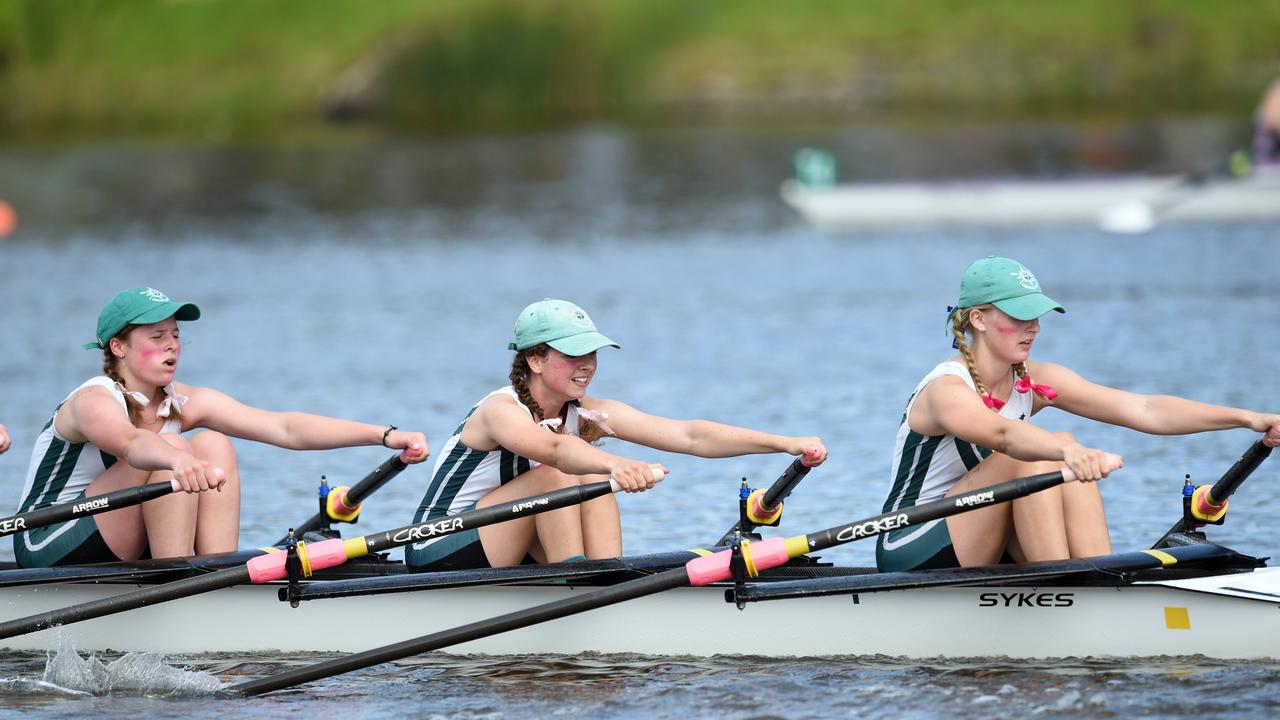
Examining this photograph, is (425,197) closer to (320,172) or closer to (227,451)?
(320,172)

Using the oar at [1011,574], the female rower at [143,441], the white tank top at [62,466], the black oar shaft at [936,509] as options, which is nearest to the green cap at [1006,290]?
the black oar shaft at [936,509]

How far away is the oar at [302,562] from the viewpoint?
6891 millimetres

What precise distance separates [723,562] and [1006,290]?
54.6 inches

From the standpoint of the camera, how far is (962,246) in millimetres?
23000

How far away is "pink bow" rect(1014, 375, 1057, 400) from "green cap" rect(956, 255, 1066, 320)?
28 cm

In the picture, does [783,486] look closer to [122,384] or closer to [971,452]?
[971,452]

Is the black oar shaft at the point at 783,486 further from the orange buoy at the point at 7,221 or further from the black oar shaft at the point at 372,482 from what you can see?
the orange buoy at the point at 7,221

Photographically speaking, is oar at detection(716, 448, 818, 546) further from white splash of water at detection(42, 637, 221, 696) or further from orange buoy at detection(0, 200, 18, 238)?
orange buoy at detection(0, 200, 18, 238)

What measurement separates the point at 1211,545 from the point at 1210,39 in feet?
135

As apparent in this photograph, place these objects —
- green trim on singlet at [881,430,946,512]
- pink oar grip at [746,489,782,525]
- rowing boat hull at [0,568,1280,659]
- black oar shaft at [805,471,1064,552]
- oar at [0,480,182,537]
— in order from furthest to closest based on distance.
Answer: pink oar grip at [746,489,782,525], oar at [0,480,182,537], green trim on singlet at [881,430,946,512], rowing boat hull at [0,568,1280,659], black oar shaft at [805,471,1064,552]

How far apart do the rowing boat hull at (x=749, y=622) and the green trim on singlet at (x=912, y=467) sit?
1.16 ft

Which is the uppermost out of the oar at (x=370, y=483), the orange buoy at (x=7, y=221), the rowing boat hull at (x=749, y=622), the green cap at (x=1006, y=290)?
the orange buoy at (x=7, y=221)

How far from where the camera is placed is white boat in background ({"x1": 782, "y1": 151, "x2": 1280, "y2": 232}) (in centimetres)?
2278

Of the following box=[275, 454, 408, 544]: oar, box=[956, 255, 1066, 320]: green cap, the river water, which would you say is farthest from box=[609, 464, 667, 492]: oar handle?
box=[275, 454, 408, 544]: oar
